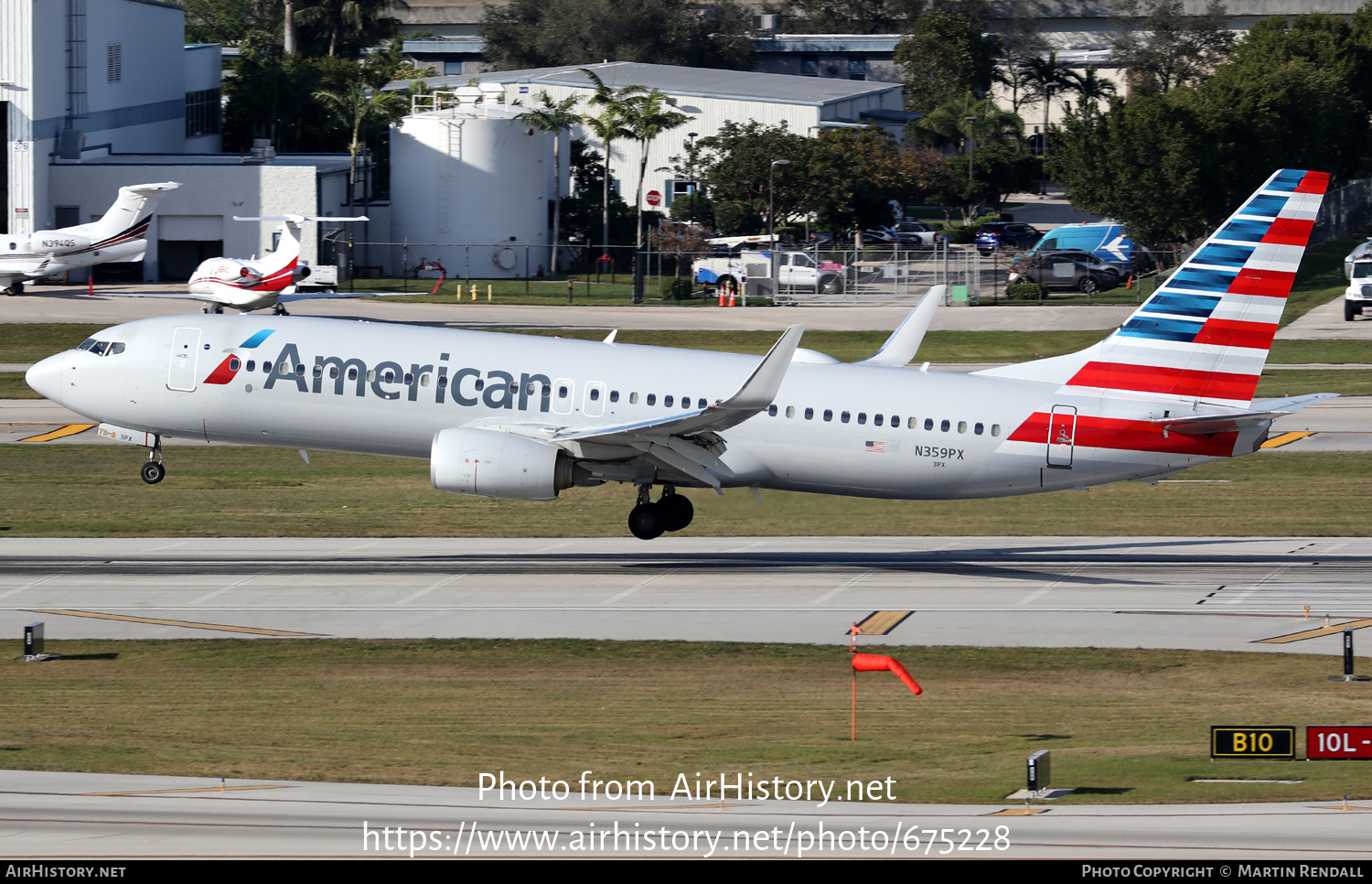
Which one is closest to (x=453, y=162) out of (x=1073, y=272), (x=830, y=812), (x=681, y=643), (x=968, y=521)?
(x=1073, y=272)

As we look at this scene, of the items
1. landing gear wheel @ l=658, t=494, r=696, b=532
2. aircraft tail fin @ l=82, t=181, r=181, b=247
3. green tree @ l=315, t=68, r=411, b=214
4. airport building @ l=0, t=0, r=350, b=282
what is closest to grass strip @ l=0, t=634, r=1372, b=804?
landing gear wheel @ l=658, t=494, r=696, b=532

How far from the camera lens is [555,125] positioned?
4262 inches

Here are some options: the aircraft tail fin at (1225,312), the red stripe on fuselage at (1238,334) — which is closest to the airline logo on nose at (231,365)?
the aircraft tail fin at (1225,312)

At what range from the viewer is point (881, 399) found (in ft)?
111

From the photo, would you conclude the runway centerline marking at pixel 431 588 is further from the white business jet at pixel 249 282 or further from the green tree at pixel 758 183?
the green tree at pixel 758 183

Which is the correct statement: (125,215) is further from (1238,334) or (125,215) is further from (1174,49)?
(1174,49)

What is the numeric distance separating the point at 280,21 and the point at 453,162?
251 ft

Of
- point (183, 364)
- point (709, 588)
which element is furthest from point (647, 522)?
point (183, 364)

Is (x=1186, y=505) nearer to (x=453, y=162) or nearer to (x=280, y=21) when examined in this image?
(x=453, y=162)

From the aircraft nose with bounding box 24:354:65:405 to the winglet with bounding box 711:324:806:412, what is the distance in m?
16.5

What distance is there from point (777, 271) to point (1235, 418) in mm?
62279

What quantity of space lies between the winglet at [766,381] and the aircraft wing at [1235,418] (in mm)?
8822

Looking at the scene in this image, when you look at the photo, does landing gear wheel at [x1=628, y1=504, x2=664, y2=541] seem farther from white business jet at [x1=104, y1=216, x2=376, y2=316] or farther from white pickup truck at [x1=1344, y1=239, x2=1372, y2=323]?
white pickup truck at [x1=1344, y1=239, x2=1372, y2=323]

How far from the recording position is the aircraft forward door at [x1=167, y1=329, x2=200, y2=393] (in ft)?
115
